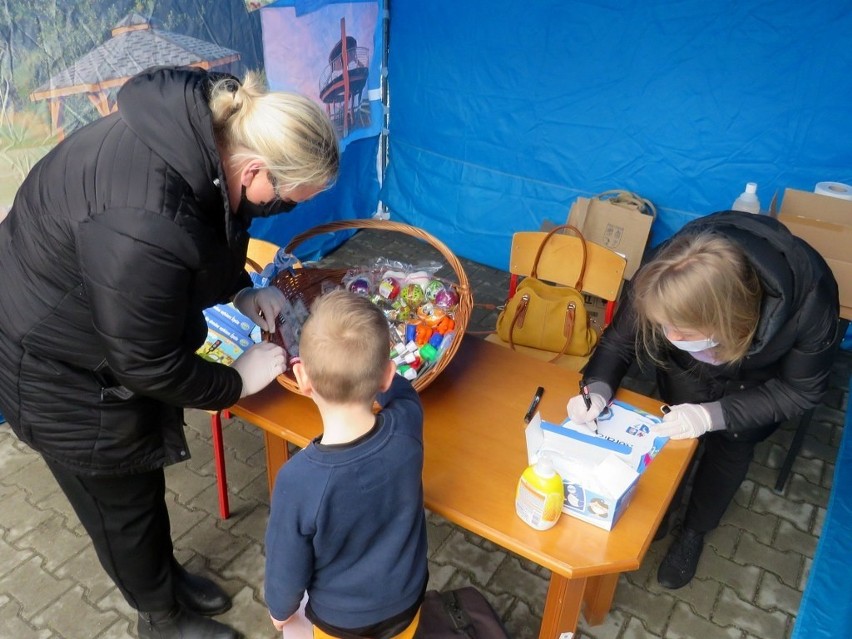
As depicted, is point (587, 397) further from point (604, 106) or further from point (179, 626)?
point (604, 106)

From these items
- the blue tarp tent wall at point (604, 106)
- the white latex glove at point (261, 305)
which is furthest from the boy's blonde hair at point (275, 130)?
the blue tarp tent wall at point (604, 106)

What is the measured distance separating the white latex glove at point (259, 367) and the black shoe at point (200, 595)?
0.96m

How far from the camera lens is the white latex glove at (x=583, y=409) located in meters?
1.91

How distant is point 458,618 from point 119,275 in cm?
136

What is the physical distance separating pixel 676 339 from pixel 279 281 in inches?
52.9

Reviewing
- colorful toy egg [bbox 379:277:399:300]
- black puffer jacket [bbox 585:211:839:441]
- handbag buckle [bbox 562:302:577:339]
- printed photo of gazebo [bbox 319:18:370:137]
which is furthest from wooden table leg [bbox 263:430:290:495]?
printed photo of gazebo [bbox 319:18:370:137]

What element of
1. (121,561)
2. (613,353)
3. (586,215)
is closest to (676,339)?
(613,353)

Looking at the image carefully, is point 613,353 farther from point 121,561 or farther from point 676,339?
point 121,561

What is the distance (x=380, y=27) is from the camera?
15.7 feet

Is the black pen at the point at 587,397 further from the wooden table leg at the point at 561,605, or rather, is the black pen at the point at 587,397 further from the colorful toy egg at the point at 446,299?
the colorful toy egg at the point at 446,299

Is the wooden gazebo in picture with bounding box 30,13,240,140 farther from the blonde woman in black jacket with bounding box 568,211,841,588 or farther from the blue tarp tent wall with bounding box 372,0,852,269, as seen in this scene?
the blonde woman in black jacket with bounding box 568,211,841,588

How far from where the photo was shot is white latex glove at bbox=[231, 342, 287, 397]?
175cm

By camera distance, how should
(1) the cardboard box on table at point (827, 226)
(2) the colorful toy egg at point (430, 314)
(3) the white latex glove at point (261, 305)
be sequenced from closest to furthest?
(3) the white latex glove at point (261, 305), (2) the colorful toy egg at point (430, 314), (1) the cardboard box on table at point (827, 226)

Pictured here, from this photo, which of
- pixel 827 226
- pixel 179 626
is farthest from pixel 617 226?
pixel 179 626
